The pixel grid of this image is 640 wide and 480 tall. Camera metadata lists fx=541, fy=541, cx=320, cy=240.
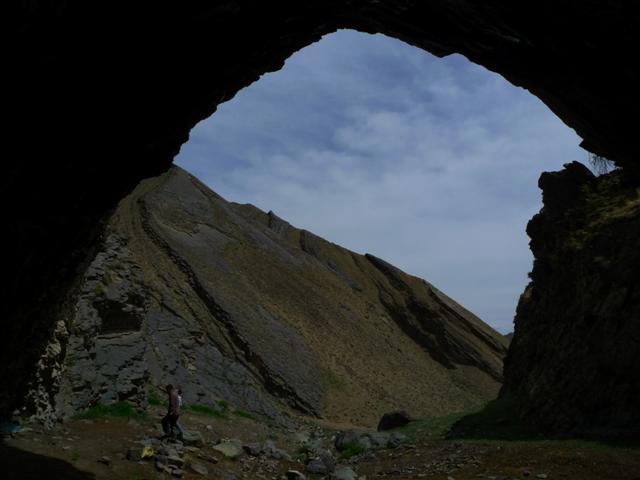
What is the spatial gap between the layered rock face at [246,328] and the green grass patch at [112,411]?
31cm

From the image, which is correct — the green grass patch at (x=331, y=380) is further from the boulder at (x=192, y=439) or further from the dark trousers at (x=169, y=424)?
the dark trousers at (x=169, y=424)

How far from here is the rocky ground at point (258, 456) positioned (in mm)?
13312

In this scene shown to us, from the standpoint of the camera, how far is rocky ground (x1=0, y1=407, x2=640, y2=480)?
13.3 meters

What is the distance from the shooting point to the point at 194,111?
10.9 metres

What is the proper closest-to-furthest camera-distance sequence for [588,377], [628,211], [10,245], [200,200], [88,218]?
[10,245] < [88,218] < [588,377] < [628,211] < [200,200]

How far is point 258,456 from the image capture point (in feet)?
61.2

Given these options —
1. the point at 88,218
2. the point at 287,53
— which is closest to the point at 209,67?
the point at 287,53

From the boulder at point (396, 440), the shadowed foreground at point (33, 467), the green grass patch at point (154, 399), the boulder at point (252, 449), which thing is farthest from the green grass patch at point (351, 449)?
the shadowed foreground at point (33, 467)

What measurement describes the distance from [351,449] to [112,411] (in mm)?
9478

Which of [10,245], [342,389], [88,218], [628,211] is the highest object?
[628,211]

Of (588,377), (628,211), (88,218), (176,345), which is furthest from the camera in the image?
(176,345)

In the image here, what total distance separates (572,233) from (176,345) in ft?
70.6

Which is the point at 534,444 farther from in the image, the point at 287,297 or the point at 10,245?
the point at 287,297

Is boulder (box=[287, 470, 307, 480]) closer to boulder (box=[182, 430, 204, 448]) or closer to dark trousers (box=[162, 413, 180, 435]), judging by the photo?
boulder (box=[182, 430, 204, 448])
